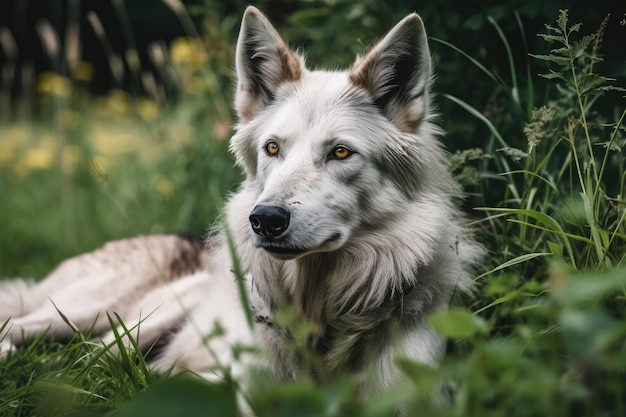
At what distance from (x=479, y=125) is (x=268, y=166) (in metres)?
1.43

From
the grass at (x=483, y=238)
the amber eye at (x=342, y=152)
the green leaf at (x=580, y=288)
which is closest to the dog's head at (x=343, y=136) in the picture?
the amber eye at (x=342, y=152)

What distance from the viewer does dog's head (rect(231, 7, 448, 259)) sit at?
8.48 feet

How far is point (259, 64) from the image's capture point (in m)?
3.08

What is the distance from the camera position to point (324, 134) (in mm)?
2719

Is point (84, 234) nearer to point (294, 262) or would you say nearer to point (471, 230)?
point (294, 262)

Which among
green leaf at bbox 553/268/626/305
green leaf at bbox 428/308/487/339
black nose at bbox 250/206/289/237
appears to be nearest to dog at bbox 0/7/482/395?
black nose at bbox 250/206/289/237

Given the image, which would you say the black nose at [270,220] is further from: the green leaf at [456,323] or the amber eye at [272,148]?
the green leaf at [456,323]

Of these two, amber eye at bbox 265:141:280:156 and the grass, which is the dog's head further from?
the grass

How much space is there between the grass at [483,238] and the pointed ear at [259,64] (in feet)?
1.79

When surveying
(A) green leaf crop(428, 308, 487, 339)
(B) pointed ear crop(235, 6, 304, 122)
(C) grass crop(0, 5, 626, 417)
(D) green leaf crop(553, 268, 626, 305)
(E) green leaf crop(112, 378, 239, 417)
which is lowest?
(C) grass crop(0, 5, 626, 417)

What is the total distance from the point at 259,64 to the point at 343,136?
2.15 feet

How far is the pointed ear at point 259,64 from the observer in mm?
2918

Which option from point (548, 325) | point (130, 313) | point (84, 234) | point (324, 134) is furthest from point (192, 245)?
point (548, 325)

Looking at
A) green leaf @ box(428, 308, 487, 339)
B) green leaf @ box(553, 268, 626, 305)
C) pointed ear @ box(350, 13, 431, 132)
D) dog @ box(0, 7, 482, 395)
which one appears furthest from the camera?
pointed ear @ box(350, 13, 431, 132)
